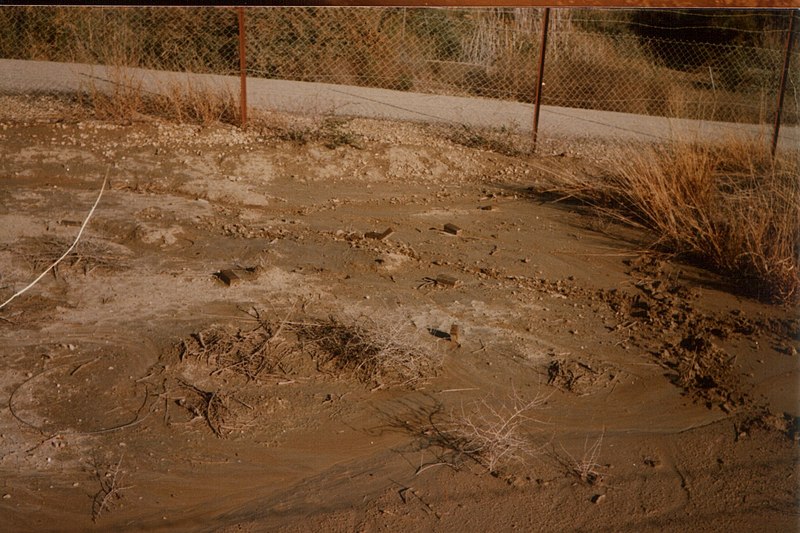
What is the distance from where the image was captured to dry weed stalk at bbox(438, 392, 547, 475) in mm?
4152

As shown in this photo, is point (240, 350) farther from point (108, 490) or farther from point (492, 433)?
point (492, 433)

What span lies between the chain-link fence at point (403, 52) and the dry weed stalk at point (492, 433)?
32.8 feet

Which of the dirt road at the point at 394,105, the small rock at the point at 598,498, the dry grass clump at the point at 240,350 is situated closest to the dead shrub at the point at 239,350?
the dry grass clump at the point at 240,350

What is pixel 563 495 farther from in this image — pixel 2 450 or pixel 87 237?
pixel 87 237

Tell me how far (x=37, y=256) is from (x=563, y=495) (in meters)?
4.18

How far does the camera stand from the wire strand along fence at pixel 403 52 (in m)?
14.5


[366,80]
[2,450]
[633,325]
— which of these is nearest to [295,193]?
[633,325]

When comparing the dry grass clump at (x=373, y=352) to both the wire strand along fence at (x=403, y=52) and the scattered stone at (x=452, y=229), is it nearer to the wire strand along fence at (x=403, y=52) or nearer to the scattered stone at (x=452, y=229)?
the scattered stone at (x=452, y=229)

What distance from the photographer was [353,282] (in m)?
6.11

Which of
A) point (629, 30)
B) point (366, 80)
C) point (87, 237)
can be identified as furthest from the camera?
point (629, 30)

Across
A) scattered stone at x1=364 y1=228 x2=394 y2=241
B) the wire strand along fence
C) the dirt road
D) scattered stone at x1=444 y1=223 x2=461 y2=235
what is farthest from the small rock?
the wire strand along fence

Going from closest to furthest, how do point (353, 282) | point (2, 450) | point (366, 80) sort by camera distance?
1. point (2, 450)
2. point (353, 282)
3. point (366, 80)

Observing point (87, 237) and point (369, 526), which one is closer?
point (369, 526)

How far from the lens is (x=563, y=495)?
3.96 metres
